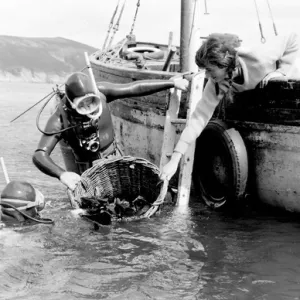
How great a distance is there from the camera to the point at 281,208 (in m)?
5.88

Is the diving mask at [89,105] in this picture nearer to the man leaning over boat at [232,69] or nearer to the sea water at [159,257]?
the man leaning over boat at [232,69]

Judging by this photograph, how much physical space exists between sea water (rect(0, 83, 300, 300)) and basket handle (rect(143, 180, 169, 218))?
0.48 feet

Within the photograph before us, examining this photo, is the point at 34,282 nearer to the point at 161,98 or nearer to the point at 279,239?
the point at 279,239

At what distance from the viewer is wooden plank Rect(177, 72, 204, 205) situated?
6.08 metres

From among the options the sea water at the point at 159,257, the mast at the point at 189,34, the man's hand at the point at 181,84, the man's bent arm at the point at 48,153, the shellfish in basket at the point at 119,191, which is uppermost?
the mast at the point at 189,34

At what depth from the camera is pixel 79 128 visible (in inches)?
223

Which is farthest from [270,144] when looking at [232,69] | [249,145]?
[232,69]

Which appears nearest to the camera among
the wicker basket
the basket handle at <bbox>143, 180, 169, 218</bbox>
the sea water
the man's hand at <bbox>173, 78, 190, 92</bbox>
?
the sea water

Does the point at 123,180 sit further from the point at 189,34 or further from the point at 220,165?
the point at 189,34

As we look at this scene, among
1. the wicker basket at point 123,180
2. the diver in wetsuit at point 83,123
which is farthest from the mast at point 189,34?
the wicker basket at point 123,180

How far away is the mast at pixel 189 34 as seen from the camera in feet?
21.0

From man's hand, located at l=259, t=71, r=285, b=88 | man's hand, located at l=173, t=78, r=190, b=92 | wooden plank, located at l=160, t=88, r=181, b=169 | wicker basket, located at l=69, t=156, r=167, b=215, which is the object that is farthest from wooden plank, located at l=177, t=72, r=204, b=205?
man's hand, located at l=259, t=71, r=285, b=88

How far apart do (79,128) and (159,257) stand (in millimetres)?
1734

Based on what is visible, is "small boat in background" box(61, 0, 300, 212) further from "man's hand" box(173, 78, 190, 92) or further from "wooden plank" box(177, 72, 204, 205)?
"man's hand" box(173, 78, 190, 92)
